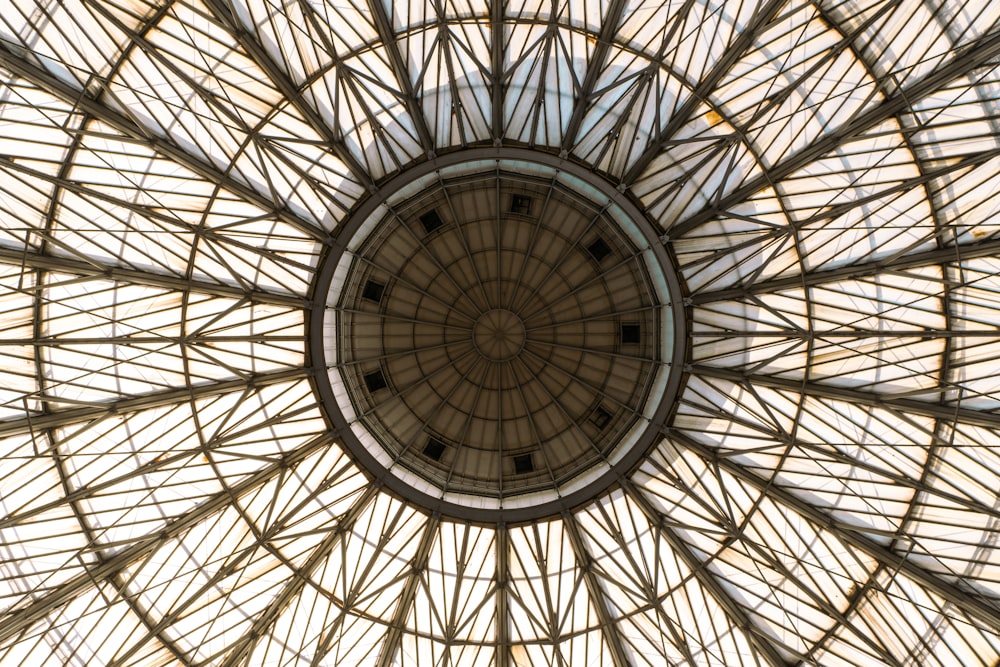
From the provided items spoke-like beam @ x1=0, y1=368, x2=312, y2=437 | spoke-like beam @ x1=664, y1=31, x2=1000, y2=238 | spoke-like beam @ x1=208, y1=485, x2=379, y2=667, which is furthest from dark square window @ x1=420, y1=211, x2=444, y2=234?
spoke-like beam @ x1=208, y1=485, x2=379, y2=667

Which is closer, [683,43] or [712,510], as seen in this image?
[683,43]

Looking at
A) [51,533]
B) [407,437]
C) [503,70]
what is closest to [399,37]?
[503,70]

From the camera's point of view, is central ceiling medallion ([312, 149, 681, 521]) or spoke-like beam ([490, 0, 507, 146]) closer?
spoke-like beam ([490, 0, 507, 146])

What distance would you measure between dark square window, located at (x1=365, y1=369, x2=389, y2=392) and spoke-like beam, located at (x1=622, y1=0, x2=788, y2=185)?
12.7 m

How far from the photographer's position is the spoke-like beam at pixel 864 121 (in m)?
20.3

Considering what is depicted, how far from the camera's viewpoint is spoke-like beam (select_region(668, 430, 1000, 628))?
2373cm

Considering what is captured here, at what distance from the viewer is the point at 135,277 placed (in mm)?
24000

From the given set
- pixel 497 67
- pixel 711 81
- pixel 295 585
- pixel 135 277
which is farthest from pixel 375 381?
pixel 711 81

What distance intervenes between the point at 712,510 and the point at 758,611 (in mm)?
5004

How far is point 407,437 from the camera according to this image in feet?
98.8

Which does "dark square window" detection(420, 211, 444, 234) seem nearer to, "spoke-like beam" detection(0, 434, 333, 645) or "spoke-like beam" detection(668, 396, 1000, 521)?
"spoke-like beam" detection(0, 434, 333, 645)

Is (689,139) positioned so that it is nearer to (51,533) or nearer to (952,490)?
(952,490)

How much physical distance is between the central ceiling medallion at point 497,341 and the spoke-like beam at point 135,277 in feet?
6.64

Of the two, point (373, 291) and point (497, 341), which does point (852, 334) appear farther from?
point (373, 291)
